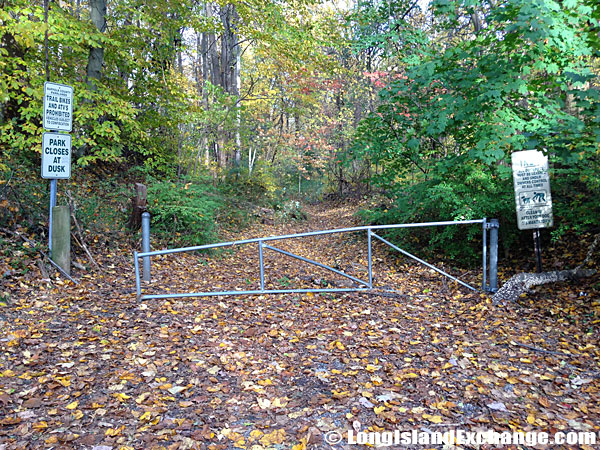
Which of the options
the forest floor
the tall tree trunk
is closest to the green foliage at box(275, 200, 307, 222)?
the tall tree trunk

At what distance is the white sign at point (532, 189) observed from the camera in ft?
17.5

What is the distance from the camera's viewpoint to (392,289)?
6.49m

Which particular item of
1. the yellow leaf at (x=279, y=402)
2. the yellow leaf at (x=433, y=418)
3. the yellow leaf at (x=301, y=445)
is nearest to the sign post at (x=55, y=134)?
the yellow leaf at (x=279, y=402)

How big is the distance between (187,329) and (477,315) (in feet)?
13.1

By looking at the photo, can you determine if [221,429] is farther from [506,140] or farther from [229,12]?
[229,12]

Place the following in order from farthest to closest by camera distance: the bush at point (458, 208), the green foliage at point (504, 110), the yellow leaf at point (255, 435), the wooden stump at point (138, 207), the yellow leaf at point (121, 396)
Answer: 1. the wooden stump at point (138, 207)
2. the bush at point (458, 208)
3. the green foliage at point (504, 110)
4. the yellow leaf at point (121, 396)
5. the yellow leaf at point (255, 435)

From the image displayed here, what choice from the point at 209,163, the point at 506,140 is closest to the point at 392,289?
the point at 506,140

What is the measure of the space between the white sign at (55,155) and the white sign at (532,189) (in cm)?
686

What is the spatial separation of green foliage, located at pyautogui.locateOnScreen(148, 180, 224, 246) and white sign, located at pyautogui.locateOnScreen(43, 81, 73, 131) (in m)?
2.91

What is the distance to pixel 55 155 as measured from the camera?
19.4 ft

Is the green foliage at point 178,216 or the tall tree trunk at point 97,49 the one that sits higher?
the tall tree trunk at point 97,49

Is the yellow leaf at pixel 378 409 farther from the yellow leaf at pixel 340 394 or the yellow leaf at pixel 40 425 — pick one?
the yellow leaf at pixel 40 425

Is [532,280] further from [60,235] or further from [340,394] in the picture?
[60,235]

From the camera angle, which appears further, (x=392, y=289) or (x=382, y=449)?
(x=392, y=289)
